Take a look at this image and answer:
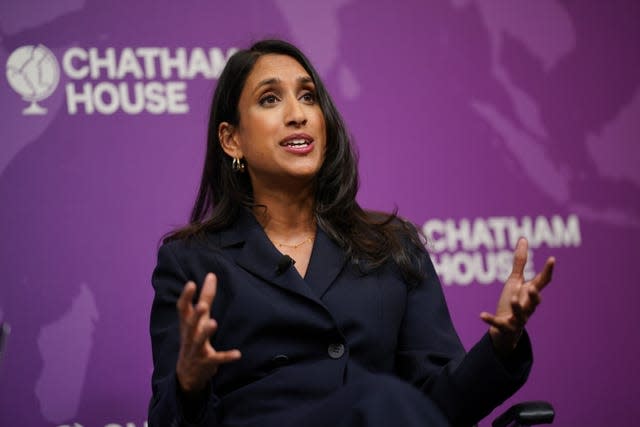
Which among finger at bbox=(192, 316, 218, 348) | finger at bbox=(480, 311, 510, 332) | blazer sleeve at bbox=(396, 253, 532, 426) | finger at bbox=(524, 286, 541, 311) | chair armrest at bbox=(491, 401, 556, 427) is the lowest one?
chair armrest at bbox=(491, 401, 556, 427)

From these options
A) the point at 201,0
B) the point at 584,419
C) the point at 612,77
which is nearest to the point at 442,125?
the point at 612,77

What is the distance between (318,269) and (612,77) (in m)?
1.80

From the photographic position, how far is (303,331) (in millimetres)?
2129

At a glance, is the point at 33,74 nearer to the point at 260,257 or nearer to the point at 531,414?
the point at 260,257

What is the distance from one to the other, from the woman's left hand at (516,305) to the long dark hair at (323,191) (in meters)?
0.43

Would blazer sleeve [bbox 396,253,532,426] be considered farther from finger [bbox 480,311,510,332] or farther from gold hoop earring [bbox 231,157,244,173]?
gold hoop earring [bbox 231,157,244,173]

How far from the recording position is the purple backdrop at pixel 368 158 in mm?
2924

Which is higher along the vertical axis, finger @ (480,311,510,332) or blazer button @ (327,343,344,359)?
finger @ (480,311,510,332)

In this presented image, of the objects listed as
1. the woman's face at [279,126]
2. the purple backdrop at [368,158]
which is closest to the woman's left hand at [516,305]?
the woman's face at [279,126]

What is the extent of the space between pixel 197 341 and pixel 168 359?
405 mm

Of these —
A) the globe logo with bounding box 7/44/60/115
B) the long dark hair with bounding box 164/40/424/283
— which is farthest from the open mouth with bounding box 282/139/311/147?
the globe logo with bounding box 7/44/60/115

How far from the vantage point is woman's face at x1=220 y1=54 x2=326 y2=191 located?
89.6 inches

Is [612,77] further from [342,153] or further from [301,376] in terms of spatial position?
[301,376]

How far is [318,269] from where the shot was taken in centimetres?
223
